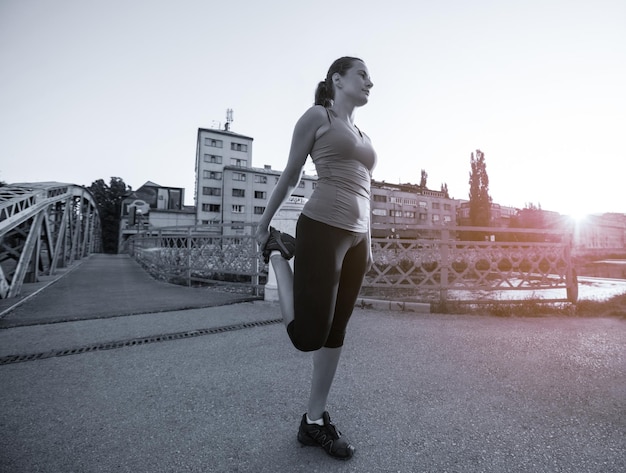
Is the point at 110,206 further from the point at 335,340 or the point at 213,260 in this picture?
the point at 335,340

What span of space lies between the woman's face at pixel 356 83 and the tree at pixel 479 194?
4517cm

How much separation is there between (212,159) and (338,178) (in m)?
48.9

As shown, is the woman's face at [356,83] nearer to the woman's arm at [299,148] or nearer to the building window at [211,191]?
the woman's arm at [299,148]

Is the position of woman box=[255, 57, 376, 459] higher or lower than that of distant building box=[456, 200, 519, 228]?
lower

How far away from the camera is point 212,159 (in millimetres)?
46438

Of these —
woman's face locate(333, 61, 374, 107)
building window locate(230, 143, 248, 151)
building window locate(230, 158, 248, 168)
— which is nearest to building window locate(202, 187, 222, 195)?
building window locate(230, 158, 248, 168)

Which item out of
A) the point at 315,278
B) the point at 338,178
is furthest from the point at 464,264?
the point at 315,278

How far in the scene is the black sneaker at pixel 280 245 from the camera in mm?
1648

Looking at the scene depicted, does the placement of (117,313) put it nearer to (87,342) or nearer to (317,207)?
(87,342)

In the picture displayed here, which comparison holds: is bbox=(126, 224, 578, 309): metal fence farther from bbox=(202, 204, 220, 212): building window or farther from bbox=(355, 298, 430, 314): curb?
bbox=(202, 204, 220, 212): building window

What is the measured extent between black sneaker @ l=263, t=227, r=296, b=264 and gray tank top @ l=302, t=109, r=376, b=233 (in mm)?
214

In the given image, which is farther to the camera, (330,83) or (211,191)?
(211,191)

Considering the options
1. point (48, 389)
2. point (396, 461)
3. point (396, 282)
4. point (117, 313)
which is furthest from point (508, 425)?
point (117, 313)

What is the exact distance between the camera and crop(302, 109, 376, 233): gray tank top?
1519 mm
